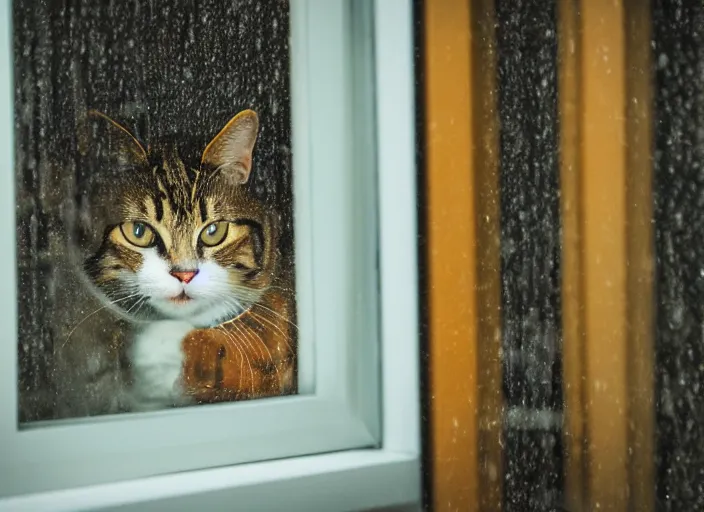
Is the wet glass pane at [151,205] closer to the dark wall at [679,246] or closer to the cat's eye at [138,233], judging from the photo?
the cat's eye at [138,233]

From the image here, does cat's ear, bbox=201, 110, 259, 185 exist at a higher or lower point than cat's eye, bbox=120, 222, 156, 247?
higher

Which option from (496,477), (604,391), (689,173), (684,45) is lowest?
(496,477)

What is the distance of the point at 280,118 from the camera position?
867mm

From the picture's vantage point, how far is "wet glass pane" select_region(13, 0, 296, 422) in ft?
2.48

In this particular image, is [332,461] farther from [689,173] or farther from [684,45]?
[684,45]

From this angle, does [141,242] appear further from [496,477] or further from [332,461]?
[496,477]

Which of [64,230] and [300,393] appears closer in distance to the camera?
[64,230]

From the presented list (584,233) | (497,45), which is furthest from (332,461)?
(497,45)

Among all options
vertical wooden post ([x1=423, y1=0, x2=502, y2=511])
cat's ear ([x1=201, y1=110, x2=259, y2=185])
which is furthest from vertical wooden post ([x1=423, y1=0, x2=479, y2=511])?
cat's ear ([x1=201, y1=110, x2=259, y2=185])

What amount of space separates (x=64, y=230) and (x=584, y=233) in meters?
0.63

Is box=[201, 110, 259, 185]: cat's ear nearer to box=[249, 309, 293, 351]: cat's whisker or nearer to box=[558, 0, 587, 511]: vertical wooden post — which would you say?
box=[249, 309, 293, 351]: cat's whisker

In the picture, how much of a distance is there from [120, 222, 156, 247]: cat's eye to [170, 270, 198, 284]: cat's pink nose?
0.15ft

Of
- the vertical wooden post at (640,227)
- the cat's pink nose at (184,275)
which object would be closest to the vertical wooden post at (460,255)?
the vertical wooden post at (640,227)

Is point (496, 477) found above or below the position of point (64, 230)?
below
